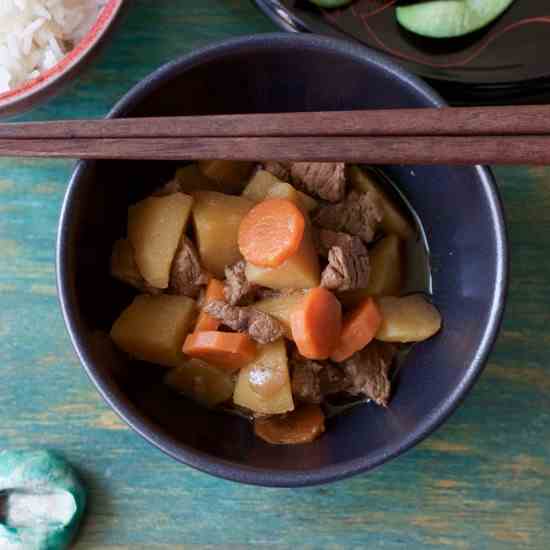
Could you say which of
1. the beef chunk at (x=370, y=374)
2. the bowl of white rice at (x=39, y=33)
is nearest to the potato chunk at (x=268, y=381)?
the beef chunk at (x=370, y=374)

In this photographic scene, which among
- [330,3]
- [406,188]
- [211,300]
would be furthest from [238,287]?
[330,3]

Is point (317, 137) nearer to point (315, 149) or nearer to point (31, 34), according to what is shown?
point (315, 149)

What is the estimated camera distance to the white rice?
1.47 m

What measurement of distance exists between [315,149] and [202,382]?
18.5 inches

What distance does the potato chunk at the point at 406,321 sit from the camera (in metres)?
1.37

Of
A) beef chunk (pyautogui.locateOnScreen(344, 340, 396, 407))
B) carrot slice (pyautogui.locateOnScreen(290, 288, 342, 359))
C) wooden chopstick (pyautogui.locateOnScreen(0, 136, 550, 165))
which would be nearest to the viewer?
wooden chopstick (pyautogui.locateOnScreen(0, 136, 550, 165))

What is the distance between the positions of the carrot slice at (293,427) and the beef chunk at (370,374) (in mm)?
81

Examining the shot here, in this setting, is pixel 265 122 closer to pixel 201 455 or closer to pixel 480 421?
pixel 201 455

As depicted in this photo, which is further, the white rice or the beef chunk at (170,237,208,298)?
the white rice

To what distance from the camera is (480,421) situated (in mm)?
1537

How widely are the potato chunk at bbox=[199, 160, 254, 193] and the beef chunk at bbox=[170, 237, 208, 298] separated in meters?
0.14

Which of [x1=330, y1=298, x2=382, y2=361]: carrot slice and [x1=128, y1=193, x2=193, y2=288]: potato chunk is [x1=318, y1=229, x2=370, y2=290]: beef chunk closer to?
[x1=330, y1=298, x2=382, y2=361]: carrot slice

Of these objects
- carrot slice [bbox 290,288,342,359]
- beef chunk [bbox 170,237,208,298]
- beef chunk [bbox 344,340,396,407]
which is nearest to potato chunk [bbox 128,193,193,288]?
beef chunk [bbox 170,237,208,298]

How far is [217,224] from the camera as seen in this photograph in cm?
134
